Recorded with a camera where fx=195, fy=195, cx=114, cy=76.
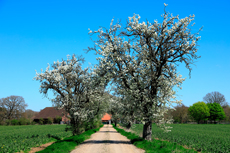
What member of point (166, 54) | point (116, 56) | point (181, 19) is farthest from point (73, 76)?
point (181, 19)

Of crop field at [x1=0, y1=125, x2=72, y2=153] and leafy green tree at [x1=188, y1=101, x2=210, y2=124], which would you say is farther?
leafy green tree at [x1=188, y1=101, x2=210, y2=124]

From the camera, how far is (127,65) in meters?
21.5

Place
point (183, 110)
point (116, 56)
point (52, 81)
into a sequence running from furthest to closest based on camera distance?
point (183, 110), point (52, 81), point (116, 56)

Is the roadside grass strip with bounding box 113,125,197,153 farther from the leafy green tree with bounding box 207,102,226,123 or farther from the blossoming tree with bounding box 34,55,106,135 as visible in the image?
the leafy green tree with bounding box 207,102,226,123

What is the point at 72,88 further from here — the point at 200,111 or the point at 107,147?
the point at 200,111

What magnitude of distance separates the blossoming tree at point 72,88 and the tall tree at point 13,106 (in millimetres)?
78996

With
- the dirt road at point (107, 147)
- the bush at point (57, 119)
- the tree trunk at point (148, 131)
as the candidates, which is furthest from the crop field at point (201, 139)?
the bush at point (57, 119)

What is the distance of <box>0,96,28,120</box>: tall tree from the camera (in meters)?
93.8

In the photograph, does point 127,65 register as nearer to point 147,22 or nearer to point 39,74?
point 147,22

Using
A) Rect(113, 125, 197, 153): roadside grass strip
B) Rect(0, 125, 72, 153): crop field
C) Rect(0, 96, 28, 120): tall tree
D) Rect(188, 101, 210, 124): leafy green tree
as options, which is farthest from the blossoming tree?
Rect(188, 101, 210, 124): leafy green tree

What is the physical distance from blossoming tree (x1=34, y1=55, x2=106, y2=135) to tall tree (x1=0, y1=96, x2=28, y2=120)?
78996 millimetres

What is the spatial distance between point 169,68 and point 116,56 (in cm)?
622

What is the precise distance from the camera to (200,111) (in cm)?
11312

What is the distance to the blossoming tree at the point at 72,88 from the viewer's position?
2678 centimetres
